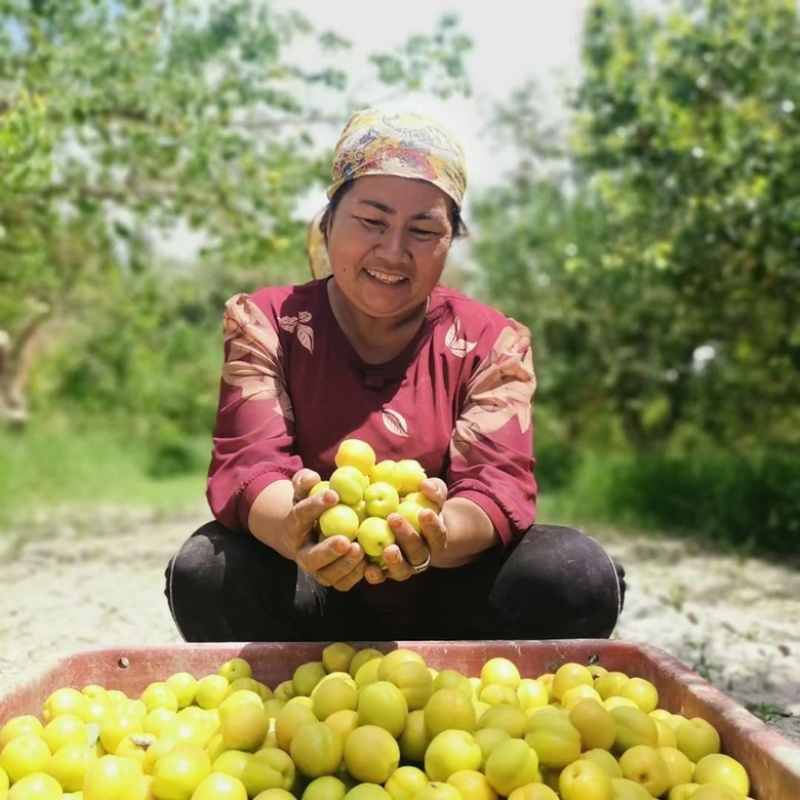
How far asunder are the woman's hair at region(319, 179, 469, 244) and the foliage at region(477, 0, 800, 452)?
3.96 metres

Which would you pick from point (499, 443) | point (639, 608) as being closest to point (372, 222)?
point (499, 443)

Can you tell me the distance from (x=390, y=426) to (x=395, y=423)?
0.05 feet

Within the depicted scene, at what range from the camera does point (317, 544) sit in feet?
6.86

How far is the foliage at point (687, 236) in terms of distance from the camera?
6785 mm

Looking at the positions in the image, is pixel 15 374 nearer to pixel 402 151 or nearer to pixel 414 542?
pixel 402 151

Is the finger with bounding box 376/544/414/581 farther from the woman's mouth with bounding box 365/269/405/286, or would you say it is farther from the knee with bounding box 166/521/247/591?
the woman's mouth with bounding box 365/269/405/286

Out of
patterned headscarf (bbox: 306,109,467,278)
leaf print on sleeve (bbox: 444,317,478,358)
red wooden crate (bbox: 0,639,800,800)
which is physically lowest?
red wooden crate (bbox: 0,639,800,800)

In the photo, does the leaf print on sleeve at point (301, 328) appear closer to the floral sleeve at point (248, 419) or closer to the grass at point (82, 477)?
the floral sleeve at point (248, 419)

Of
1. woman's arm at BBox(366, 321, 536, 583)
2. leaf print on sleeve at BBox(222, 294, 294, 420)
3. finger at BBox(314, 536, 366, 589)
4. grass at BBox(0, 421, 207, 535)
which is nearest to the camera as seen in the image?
finger at BBox(314, 536, 366, 589)

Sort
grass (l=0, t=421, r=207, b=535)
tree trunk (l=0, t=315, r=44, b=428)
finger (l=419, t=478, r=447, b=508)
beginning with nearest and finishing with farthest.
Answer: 1. finger (l=419, t=478, r=447, b=508)
2. grass (l=0, t=421, r=207, b=535)
3. tree trunk (l=0, t=315, r=44, b=428)

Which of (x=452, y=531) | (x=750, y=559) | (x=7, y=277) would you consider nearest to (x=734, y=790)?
(x=452, y=531)

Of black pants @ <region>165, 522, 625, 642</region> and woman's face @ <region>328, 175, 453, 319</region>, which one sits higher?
woman's face @ <region>328, 175, 453, 319</region>

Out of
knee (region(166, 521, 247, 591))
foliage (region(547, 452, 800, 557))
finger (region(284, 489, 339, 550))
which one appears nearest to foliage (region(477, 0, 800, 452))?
foliage (region(547, 452, 800, 557))

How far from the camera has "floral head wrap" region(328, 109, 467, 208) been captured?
2.49 metres
